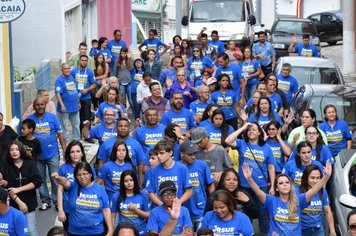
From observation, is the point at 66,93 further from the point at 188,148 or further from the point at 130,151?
the point at 188,148

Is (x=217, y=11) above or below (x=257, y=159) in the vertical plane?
above

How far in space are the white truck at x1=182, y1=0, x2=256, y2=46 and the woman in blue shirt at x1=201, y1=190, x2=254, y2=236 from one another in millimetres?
21882

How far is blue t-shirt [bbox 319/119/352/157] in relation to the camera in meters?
15.8

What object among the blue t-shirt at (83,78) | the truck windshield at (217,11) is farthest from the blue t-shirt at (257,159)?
the truck windshield at (217,11)

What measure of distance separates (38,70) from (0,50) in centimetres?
441

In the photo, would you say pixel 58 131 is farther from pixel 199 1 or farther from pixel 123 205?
pixel 199 1

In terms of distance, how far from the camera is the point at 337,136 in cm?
1580

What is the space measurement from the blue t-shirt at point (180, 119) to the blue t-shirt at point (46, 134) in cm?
150

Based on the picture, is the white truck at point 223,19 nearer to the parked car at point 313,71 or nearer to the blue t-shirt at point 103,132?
the parked car at point 313,71

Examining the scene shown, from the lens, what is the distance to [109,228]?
12070 mm

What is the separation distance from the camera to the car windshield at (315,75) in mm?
21986

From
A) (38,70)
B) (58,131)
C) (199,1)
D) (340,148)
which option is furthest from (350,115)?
(199,1)

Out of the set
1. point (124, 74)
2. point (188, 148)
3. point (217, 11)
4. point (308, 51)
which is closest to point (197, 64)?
point (124, 74)

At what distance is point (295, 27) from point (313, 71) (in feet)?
56.0
